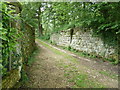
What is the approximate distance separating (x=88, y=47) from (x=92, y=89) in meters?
4.26

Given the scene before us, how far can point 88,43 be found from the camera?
20.8 feet

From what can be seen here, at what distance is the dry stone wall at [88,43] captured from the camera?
16.5ft

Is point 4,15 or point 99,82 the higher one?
point 4,15

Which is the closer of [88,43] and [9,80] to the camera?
[9,80]

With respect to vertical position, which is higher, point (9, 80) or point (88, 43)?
point (88, 43)

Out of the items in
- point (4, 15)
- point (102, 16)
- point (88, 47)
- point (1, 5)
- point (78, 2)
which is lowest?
point (88, 47)

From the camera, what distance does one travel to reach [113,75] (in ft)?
11.1

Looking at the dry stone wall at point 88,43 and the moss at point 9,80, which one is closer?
the moss at point 9,80

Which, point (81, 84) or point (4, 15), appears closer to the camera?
point (4, 15)

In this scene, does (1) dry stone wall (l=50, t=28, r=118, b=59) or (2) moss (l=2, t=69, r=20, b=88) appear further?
(1) dry stone wall (l=50, t=28, r=118, b=59)

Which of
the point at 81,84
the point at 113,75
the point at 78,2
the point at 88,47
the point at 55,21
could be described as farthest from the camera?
the point at 55,21

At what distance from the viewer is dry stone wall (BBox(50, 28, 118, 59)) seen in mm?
5020

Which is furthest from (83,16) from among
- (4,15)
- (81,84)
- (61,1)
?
A: (4,15)

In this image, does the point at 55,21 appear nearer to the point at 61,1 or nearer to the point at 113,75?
the point at 61,1
